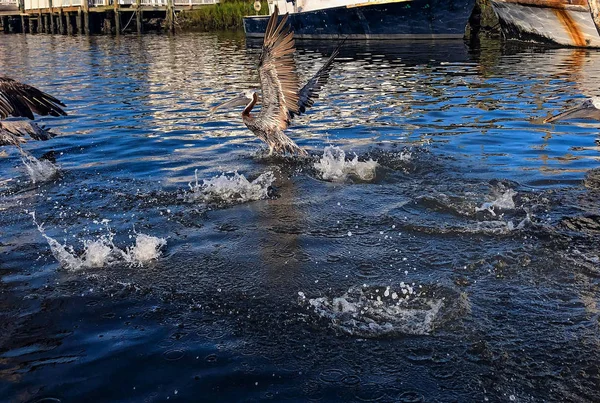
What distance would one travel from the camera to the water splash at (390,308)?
451 cm

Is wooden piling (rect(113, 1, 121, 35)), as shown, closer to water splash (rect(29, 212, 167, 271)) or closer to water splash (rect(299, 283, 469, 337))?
water splash (rect(29, 212, 167, 271))

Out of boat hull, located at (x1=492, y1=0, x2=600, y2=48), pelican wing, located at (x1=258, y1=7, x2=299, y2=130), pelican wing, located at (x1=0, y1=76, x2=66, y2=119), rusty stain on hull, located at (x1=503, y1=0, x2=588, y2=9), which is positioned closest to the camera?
pelican wing, located at (x1=0, y1=76, x2=66, y2=119)

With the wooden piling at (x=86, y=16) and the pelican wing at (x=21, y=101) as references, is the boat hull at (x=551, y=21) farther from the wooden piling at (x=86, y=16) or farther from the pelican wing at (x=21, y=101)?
the wooden piling at (x=86, y=16)

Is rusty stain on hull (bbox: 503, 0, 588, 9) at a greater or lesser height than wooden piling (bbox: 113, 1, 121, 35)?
lesser

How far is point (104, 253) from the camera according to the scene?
5.90 metres

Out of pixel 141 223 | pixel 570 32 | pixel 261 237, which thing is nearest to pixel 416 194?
pixel 261 237

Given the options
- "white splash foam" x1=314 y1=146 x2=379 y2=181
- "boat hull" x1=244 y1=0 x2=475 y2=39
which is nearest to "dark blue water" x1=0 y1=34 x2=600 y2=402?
"white splash foam" x1=314 y1=146 x2=379 y2=181

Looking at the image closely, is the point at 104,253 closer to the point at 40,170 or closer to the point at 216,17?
the point at 40,170

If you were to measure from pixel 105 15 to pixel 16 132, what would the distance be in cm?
4234

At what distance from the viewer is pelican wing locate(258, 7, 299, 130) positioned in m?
8.73

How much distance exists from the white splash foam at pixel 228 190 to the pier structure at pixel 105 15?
40.5 m

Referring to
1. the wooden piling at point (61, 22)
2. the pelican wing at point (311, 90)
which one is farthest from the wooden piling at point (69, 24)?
the pelican wing at point (311, 90)

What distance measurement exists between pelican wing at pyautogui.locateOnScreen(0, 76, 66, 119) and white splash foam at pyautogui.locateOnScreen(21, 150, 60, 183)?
1.24 metres

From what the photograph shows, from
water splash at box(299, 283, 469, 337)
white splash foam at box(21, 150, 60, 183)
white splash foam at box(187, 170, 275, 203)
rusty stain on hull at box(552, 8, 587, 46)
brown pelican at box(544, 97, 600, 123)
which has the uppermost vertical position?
rusty stain on hull at box(552, 8, 587, 46)
